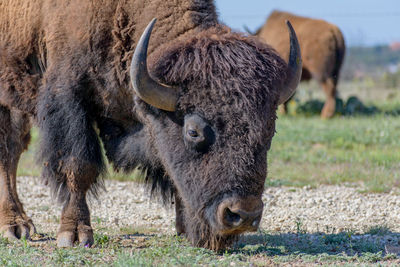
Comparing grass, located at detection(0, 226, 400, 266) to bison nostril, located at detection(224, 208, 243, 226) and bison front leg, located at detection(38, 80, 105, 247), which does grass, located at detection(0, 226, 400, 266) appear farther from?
bison nostril, located at detection(224, 208, 243, 226)

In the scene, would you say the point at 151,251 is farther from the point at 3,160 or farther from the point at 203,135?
the point at 3,160

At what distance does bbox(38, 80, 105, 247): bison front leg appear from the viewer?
5555 millimetres

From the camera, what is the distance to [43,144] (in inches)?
224

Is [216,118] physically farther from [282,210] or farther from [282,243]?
[282,210]

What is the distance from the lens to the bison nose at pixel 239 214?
4488mm

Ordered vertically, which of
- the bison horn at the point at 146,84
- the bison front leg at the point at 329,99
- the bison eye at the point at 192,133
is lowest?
the bison front leg at the point at 329,99

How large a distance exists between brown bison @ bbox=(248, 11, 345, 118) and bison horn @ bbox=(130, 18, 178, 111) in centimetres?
1317

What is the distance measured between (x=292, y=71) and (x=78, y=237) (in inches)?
97.4

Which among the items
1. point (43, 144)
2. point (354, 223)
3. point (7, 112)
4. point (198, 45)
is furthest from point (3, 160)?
point (354, 223)

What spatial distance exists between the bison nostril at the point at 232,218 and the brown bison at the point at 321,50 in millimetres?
13402

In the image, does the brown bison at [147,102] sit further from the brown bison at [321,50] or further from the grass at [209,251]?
the brown bison at [321,50]

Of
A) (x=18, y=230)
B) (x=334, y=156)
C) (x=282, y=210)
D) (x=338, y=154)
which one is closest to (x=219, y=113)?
(x=18, y=230)

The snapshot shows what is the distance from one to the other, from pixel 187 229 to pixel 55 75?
1.86 meters

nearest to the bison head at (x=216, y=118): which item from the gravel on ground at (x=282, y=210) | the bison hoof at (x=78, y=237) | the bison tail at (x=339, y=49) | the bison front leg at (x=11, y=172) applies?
the bison hoof at (x=78, y=237)
